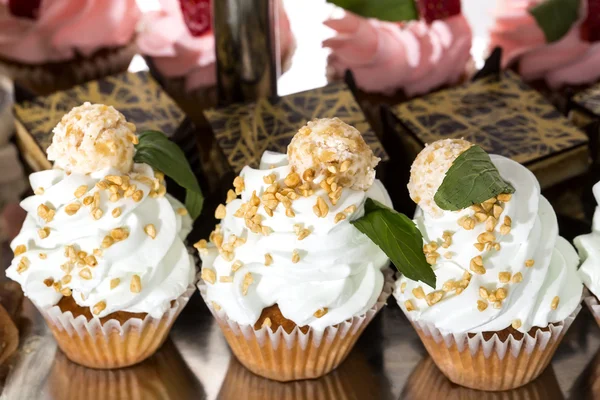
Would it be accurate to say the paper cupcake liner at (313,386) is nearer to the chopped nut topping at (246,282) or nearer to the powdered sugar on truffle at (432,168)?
the chopped nut topping at (246,282)

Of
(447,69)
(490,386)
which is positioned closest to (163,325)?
(490,386)

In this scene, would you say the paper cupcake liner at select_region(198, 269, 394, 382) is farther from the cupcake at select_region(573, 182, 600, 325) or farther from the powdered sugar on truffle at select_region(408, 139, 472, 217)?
the cupcake at select_region(573, 182, 600, 325)

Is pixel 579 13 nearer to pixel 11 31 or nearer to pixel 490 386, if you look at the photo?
pixel 490 386

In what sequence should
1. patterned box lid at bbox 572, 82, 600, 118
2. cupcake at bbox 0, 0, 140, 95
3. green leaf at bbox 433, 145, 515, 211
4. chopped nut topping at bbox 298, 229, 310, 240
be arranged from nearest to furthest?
1. green leaf at bbox 433, 145, 515, 211
2. chopped nut topping at bbox 298, 229, 310, 240
3. patterned box lid at bbox 572, 82, 600, 118
4. cupcake at bbox 0, 0, 140, 95

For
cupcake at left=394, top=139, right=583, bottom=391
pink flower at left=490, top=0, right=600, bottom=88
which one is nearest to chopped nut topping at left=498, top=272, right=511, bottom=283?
cupcake at left=394, top=139, right=583, bottom=391

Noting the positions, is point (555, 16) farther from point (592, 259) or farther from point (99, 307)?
point (99, 307)
